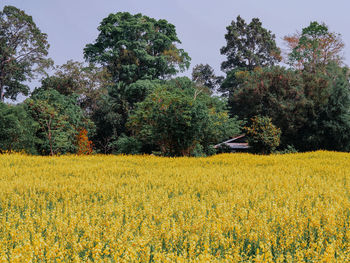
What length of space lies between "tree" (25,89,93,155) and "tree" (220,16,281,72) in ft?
82.8

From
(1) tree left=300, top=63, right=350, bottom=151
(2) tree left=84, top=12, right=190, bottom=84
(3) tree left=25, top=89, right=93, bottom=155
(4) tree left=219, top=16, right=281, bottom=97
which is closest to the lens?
(3) tree left=25, top=89, right=93, bottom=155

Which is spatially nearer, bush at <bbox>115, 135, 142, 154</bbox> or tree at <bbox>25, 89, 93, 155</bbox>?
tree at <bbox>25, 89, 93, 155</bbox>

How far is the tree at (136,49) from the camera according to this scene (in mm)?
30953

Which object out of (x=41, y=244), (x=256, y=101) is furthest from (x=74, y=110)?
(x=41, y=244)

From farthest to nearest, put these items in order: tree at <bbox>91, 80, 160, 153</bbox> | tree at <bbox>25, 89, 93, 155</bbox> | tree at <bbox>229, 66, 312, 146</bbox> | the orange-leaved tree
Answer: tree at <bbox>91, 80, 160, 153</bbox>
tree at <bbox>229, 66, 312, 146</bbox>
the orange-leaved tree
tree at <bbox>25, 89, 93, 155</bbox>

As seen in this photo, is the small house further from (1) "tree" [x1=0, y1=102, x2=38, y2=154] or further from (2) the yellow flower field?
(2) the yellow flower field

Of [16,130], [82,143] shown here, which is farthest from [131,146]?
[16,130]

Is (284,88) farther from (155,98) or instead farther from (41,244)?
(41,244)

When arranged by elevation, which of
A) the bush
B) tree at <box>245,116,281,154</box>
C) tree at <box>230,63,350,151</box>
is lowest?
the bush

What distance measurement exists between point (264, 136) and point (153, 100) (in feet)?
26.6

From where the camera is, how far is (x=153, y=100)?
61.6 ft

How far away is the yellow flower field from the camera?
3234 millimetres

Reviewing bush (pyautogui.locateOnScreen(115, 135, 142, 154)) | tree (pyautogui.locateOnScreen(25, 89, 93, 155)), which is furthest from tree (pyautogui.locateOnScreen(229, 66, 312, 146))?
tree (pyautogui.locateOnScreen(25, 89, 93, 155))

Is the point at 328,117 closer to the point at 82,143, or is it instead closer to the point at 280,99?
the point at 280,99
